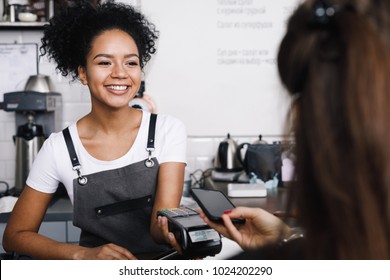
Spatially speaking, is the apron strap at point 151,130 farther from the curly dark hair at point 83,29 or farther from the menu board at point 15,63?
the menu board at point 15,63

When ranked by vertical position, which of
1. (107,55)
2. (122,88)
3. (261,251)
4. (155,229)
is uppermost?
(107,55)

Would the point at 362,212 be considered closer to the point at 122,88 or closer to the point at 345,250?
the point at 345,250

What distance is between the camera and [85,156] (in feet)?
5.59

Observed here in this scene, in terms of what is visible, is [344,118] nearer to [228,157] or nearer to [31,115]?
[228,157]

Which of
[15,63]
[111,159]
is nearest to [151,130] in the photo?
[111,159]

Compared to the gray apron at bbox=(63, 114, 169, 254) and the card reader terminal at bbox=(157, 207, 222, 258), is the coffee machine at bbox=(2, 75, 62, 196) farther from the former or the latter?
the card reader terminal at bbox=(157, 207, 222, 258)

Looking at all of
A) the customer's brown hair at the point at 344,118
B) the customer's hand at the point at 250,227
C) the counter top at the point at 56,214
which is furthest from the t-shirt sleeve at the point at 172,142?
the customer's brown hair at the point at 344,118

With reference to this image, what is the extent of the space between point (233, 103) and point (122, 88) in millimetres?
1339

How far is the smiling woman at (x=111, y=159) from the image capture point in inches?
65.7

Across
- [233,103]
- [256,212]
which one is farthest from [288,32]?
[233,103]

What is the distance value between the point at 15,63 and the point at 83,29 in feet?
4.03

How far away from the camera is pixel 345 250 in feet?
2.05

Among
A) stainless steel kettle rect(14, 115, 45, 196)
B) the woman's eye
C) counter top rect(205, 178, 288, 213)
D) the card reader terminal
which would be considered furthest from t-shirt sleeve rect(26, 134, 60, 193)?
stainless steel kettle rect(14, 115, 45, 196)

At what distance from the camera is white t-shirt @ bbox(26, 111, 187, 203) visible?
1665 mm
